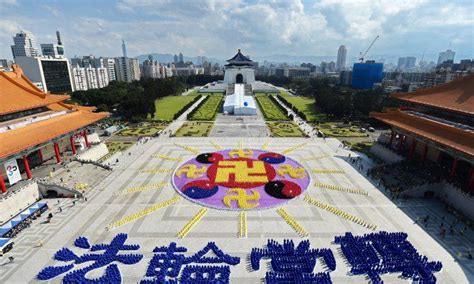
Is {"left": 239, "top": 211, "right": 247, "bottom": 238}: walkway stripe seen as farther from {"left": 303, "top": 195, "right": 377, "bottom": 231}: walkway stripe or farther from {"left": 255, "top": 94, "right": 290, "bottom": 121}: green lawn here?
{"left": 255, "top": 94, "right": 290, "bottom": 121}: green lawn

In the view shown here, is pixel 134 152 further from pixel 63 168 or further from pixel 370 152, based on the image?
pixel 370 152

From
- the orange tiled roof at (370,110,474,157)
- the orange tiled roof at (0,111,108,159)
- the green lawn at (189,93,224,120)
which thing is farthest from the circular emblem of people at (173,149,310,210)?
the green lawn at (189,93,224,120)

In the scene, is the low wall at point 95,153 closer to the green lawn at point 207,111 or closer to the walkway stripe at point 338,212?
the green lawn at point 207,111

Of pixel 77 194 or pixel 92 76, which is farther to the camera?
pixel 92 76

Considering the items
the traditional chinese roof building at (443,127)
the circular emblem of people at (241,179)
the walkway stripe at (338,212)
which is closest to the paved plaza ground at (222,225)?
the walkway stripe at (338,212)

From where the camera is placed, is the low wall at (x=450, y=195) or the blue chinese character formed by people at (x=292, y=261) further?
the low wall at (x=450, y=195)

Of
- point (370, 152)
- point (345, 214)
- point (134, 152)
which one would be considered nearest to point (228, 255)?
point (345, 214)
